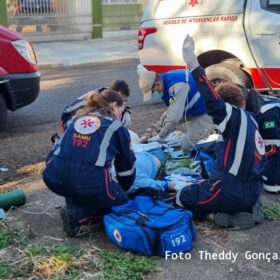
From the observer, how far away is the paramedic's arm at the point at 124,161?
4122 mm

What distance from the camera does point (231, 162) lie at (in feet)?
13.6

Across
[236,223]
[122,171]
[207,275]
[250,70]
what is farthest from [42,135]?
[207,275]

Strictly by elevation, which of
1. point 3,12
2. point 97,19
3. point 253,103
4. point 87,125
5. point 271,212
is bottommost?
point 97,19

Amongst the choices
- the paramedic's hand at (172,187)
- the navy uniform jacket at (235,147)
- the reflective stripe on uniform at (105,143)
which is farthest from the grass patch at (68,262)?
the paramedic's hand at (172,187)

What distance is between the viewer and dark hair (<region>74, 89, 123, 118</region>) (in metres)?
4.19

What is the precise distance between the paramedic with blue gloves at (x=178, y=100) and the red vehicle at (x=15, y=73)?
198 cm

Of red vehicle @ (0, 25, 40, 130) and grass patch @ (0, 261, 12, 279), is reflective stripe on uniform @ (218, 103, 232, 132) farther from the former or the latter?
red vehicle @ (0, 25, 40, 130)

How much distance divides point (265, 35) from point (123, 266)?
4444 millimetres

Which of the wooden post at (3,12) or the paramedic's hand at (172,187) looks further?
the wooden post at (3,12)

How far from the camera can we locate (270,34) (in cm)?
706

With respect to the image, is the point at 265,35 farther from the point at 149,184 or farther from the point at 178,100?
the point at 149,184

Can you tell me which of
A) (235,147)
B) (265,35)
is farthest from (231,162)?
(265,35)

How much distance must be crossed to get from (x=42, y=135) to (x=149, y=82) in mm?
2152

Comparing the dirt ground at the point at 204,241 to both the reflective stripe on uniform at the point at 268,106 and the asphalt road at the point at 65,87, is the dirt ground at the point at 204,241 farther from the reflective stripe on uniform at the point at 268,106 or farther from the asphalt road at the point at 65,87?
the asphalt road at the point at 65,87
